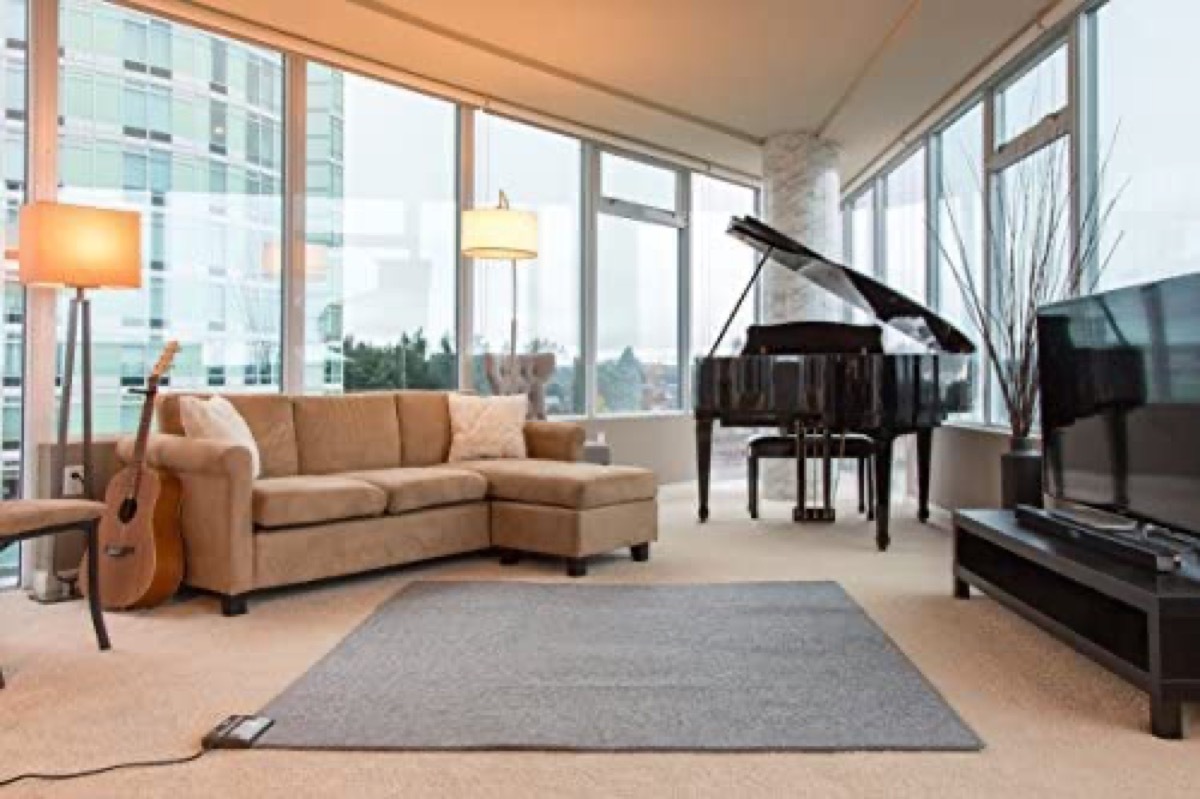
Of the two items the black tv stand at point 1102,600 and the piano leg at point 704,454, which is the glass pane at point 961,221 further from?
the black tv stand at point 1102,600

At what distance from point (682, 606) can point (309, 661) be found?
1402 mm

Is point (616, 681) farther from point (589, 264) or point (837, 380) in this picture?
point (589, 264)

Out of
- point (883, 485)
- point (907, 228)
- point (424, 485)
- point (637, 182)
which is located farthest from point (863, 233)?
point (424, 485)

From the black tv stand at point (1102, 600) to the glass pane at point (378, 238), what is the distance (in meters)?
3.39

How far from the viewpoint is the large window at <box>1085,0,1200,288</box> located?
396 centimetres

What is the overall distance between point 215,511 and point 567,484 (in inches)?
56.9

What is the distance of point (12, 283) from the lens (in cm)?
413

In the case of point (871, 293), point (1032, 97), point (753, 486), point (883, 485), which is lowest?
point (753, 486)

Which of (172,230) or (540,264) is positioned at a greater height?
(540,264)

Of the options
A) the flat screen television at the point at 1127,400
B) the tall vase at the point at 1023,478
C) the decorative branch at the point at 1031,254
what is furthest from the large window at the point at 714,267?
the flat screen television at the point at 1127,400

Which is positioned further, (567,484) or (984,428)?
(984,428)

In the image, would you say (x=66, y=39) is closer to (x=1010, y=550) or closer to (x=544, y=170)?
(x=544, y=170)

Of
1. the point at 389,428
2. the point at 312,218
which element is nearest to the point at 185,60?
the point at 312,218

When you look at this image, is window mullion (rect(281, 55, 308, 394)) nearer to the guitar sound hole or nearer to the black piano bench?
the guitar sound hole
